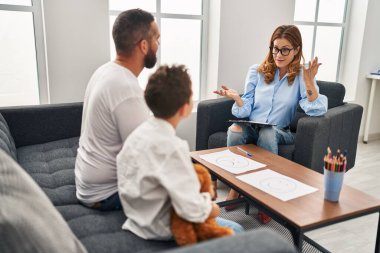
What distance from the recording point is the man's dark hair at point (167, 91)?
1.12 metres

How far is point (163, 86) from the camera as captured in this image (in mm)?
1120

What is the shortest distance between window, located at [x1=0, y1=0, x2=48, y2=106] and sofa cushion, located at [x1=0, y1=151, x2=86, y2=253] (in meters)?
1.84

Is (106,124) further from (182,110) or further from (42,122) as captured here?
(42,122)

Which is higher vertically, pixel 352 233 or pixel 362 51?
pixel 362 51

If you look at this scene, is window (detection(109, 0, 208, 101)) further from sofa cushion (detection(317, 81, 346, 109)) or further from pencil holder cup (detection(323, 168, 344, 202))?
pencil holder cup (detection(323, 168, 344, 202))

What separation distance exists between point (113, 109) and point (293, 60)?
1.59 meters

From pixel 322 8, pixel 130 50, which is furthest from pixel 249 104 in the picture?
pixel 322 8

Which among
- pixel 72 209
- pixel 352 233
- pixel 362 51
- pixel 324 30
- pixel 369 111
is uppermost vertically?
pixel 324 30

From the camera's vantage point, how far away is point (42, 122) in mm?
2350

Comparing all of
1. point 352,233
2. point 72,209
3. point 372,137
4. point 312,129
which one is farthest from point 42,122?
point 372,137

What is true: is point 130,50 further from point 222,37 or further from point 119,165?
point 222,37

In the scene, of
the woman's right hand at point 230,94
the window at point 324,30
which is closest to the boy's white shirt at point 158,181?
the woman's right hand at point 230,94

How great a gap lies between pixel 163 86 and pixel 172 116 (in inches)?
4.0

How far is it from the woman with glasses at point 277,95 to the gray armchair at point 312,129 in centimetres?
12
